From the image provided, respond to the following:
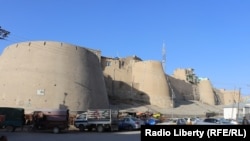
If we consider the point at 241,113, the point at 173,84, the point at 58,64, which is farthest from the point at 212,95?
the point at 58,64

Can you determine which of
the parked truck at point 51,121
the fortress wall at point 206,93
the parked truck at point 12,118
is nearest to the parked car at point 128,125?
the parked truck at point 51,121

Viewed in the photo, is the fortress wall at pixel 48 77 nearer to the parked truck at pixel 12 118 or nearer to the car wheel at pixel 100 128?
the parked truck at pixel 12 118

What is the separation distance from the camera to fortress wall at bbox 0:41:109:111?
112ft

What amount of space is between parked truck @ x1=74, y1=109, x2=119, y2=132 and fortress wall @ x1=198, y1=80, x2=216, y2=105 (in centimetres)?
5890

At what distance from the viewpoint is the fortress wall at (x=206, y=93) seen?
81375 mm

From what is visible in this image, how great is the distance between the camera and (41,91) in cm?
3419

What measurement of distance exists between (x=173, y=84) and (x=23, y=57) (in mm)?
39831

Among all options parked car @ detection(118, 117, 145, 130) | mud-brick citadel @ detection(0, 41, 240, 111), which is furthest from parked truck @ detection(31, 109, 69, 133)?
mud-brick citadel @ detection(0, 41, 240, 111)

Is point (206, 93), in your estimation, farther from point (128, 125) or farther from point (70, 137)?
point (70, 137)

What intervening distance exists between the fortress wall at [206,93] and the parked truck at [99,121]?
193ft

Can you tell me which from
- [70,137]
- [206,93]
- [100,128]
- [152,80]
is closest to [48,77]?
[100,128]

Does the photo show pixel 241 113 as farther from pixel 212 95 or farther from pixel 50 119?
pixel 212 95

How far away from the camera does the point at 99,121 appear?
24266mm

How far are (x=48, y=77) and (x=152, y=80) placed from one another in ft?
89.6
